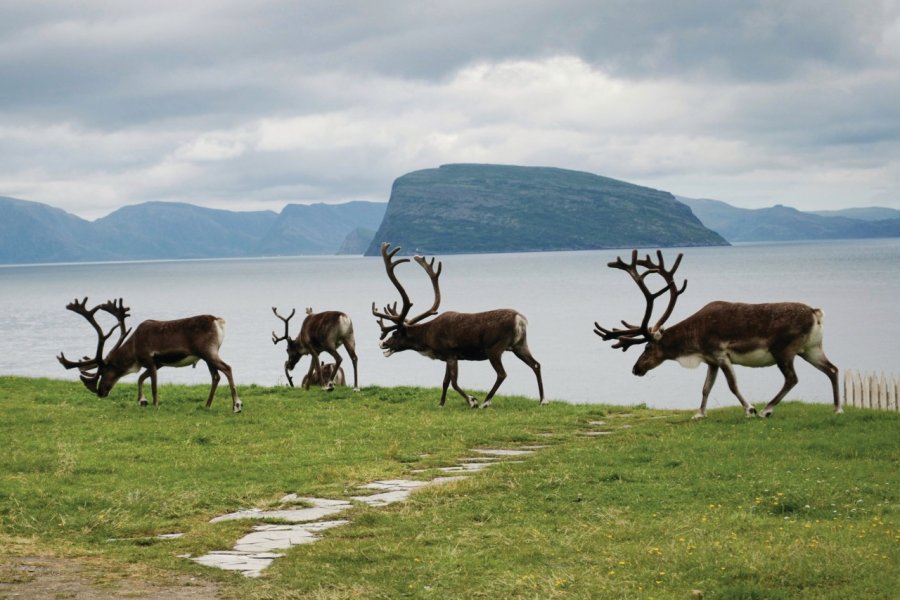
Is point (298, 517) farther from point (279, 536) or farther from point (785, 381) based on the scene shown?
point (785, 381)

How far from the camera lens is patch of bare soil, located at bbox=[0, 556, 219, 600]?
30.4ft

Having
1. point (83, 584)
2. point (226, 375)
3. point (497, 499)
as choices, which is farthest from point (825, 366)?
point (83, 584)

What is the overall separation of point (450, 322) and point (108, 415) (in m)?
8.09

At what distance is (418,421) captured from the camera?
21484 mm

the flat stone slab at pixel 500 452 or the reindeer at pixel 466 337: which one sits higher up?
the reindeer at pixel 466 337

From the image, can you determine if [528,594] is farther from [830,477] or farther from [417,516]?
[830,477]

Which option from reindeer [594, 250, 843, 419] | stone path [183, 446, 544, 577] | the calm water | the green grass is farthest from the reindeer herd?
stone path [183, 446, 544, 577]

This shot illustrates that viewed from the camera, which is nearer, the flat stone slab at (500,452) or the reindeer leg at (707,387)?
the flat stone slab at (500,452)

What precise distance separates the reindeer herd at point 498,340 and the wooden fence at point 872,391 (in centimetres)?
215

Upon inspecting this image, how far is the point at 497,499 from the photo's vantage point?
13.2 m

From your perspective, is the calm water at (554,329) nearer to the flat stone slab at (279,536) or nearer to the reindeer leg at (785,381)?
the reindeer leg at (785,381)

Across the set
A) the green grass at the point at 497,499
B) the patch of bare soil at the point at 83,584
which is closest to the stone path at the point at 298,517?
the green grass at the point at 497,499

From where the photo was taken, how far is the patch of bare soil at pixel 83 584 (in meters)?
9.27

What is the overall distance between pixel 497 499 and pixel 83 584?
5418 mm
